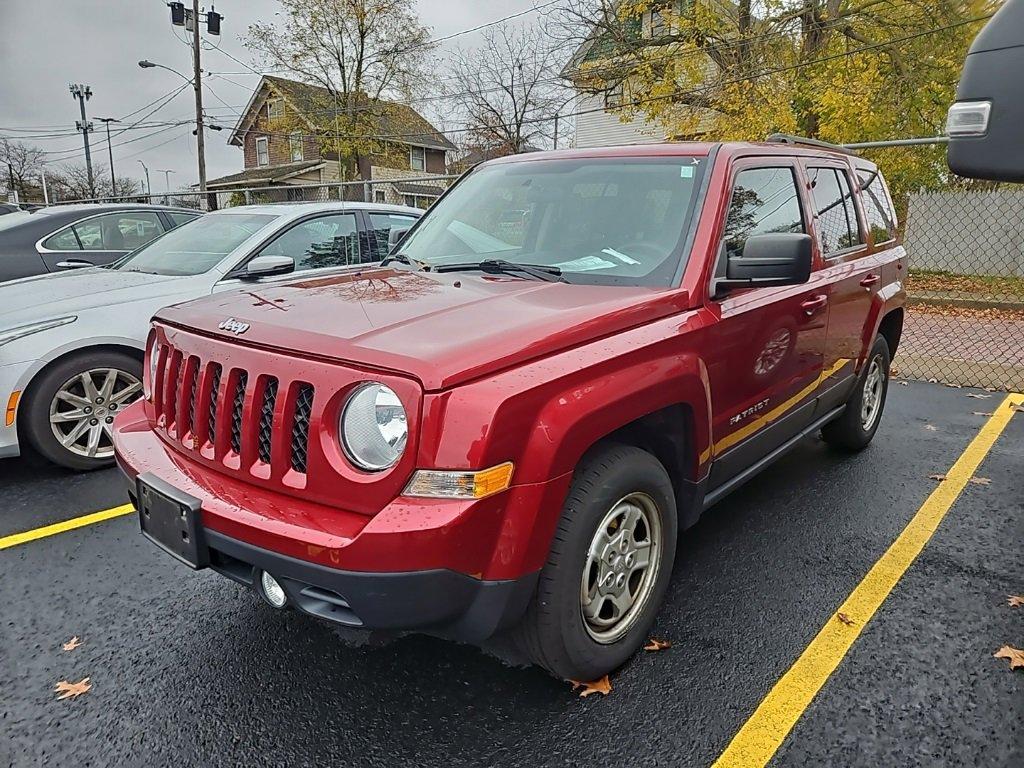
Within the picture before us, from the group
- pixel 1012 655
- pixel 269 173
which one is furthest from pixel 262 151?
pixel 1012 655

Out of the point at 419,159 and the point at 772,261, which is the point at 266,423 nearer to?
the point at 772,261

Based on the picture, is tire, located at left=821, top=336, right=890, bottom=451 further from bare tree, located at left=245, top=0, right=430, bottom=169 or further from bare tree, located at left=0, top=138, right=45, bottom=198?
bare tree, located at left=0, top=138, right=45, bottom=198

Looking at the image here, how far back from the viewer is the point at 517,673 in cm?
260

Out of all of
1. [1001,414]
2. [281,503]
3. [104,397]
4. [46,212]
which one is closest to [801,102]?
[1001,414]

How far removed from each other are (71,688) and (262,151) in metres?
41.3

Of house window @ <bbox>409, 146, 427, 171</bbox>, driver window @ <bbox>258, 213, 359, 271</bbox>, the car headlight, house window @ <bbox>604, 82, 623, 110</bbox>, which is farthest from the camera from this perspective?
house window @ <bbox>409, 146, 427, 171</bbox>

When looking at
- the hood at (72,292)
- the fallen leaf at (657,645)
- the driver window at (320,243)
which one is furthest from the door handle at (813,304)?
the hood at (72,292)

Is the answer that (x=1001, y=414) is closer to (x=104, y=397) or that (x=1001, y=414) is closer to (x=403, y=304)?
(x=403, y=304)

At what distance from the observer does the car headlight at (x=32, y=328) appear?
409cm

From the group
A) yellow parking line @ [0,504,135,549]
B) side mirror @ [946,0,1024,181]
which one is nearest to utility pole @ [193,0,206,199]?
yellow parking line @ [0,504,135,549]

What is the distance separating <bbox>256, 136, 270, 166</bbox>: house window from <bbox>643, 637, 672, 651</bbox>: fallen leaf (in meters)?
41.0

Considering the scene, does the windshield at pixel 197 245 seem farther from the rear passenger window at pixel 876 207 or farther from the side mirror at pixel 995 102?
the side mirror at pixel 995 102

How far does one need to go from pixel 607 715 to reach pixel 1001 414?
5345 mm

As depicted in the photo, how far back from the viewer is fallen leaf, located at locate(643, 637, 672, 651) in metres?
2.75
